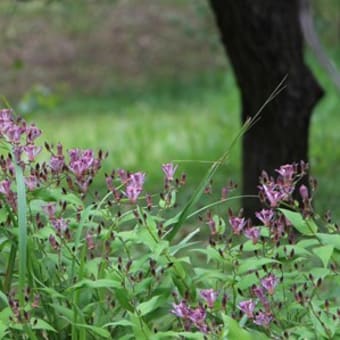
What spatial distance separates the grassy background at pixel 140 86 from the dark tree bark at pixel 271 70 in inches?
22.1

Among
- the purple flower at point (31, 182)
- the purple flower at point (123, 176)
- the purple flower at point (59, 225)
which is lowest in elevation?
the purple flower at point (59, 225)

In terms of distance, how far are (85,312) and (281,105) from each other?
12.3ft

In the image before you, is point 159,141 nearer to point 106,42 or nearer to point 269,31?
point 269,31

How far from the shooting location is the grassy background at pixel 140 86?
941cm

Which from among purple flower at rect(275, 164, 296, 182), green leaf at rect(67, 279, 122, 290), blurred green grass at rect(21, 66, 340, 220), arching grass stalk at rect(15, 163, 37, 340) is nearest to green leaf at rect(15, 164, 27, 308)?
arching grass stalk at rect(15, 163, 37, 340)

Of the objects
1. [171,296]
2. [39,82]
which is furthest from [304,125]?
[39,82]

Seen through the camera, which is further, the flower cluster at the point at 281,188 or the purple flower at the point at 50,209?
the purple flower at the point at 50,209

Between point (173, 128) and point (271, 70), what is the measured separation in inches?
191

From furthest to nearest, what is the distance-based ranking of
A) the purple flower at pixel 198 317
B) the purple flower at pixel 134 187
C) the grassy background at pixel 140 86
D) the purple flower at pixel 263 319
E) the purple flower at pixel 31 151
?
the grassy background at pixel 140 86 < the purple flower at pixel 31 151 < the purple flower at pixel 134 187 < the purple flower at pixel 263 319 < the purple flower at pixel 198 317

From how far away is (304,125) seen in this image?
6.44 m

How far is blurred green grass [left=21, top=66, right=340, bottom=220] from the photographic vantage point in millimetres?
8789

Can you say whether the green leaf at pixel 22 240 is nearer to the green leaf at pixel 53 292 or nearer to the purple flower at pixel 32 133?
the green leaf at pixel 53 292

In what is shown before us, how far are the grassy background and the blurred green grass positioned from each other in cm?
1

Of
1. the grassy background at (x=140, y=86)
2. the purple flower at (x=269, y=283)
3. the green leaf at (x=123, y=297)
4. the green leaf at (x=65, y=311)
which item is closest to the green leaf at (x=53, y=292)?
the green leaf at (x=65, y=311)
